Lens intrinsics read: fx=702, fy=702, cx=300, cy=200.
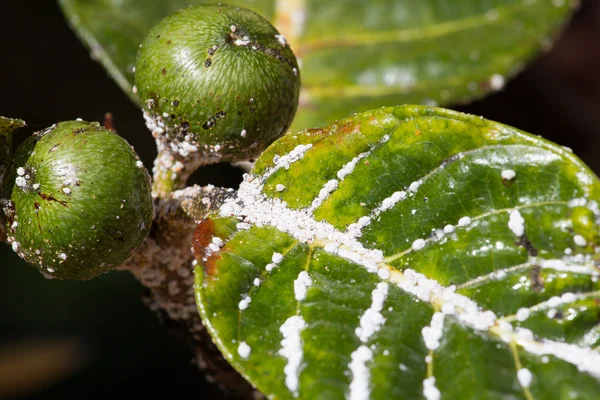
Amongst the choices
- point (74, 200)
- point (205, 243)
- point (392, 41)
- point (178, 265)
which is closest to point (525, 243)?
point (205, 243)

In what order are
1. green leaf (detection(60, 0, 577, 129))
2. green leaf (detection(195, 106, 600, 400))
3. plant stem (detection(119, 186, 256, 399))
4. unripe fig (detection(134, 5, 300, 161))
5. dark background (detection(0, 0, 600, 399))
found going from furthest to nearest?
dark background (detection(0, 0, 600, 399)), green leaf (detection(60, 0, 577, 129)), plant stem (detection(119, 186, 256, 399)), unripe fig (detection(134, 5, 300, 161)), green leaf (detection(195, 106, 600, 400))

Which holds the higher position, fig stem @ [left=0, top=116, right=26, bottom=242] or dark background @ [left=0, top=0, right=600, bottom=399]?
fig stem @ [left=0, top=116, right=26, bottom=242]

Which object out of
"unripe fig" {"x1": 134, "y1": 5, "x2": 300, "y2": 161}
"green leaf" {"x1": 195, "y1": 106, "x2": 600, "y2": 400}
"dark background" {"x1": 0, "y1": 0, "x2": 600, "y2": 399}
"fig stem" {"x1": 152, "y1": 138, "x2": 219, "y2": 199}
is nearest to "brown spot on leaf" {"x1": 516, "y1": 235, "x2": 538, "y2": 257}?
"green leaf" {"x1": 195, "y1": 106, "x2": 600, "y2": 400}

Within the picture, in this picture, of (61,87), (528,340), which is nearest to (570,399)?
(528,340)

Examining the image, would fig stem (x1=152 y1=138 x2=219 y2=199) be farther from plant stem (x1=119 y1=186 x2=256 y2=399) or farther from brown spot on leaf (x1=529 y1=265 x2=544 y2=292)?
brown spot on leaf (x1=529 y1=265 x2=544 y2=292)

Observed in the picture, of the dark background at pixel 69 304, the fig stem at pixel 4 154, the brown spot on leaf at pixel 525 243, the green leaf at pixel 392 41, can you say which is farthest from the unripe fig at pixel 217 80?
the dark background at pixel 69 304

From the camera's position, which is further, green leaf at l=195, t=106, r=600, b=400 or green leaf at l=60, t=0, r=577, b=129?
green leaf at l=60, t=0, r=577, b=129

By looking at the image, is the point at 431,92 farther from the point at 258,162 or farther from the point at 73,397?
the point at 73,397
